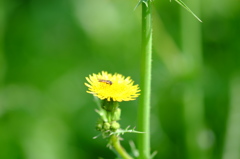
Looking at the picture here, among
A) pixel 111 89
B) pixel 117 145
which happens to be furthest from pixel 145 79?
pixel 117 145

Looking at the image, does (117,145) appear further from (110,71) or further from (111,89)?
(110,71)

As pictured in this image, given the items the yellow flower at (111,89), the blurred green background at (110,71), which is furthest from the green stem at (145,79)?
the blurred green background at (110,71)

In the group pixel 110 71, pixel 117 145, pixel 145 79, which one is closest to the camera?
pixel 145 79

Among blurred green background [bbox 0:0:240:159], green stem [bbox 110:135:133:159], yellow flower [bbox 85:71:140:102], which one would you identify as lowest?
green stem [bbox 110:135:133:159]

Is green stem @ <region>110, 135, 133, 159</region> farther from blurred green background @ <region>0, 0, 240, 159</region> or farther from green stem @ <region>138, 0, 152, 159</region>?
blurred green background @ <region>0, 0, 240, 159</region>

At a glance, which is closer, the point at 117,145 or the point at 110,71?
the point at 117,145

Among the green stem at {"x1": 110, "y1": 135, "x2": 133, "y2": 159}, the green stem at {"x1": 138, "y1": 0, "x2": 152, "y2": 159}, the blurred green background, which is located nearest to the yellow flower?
the green stem at {"x1": 138, "y1": 0, "x2": 152, "y2": 159}

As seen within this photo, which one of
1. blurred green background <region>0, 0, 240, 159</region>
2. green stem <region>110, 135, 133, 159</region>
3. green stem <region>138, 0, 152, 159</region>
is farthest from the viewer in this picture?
blurred green background <region>0, 0, 240, 159</region>
